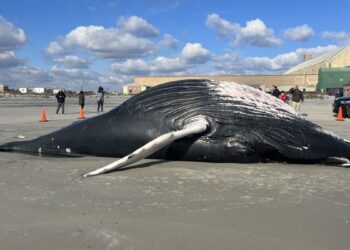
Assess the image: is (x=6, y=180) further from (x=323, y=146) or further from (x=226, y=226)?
(x=323, y=146)

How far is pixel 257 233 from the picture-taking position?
3.75 meters

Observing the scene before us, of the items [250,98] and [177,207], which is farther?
[250,98]

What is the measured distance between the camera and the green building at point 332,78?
Result: 97062mm

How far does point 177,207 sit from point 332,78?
336 feet

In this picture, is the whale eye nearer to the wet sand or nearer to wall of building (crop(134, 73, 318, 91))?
the wet sand

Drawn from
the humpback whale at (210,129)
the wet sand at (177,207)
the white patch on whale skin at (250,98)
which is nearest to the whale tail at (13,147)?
the humpback whale at (210,129)

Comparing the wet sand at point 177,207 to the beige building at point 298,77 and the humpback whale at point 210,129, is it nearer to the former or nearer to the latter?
the humpback whale at point 210,129

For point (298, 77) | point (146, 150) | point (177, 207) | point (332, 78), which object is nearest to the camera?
point (177, 207)

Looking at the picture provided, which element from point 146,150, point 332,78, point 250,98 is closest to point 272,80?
point 332,78

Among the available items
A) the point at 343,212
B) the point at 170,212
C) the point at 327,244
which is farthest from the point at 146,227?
the point at 343,212

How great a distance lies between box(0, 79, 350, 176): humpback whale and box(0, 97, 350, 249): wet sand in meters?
0.26

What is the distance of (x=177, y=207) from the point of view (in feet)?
14.7

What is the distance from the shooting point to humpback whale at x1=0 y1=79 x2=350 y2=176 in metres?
6.77

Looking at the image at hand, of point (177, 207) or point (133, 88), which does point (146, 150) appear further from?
point (133, 88)
